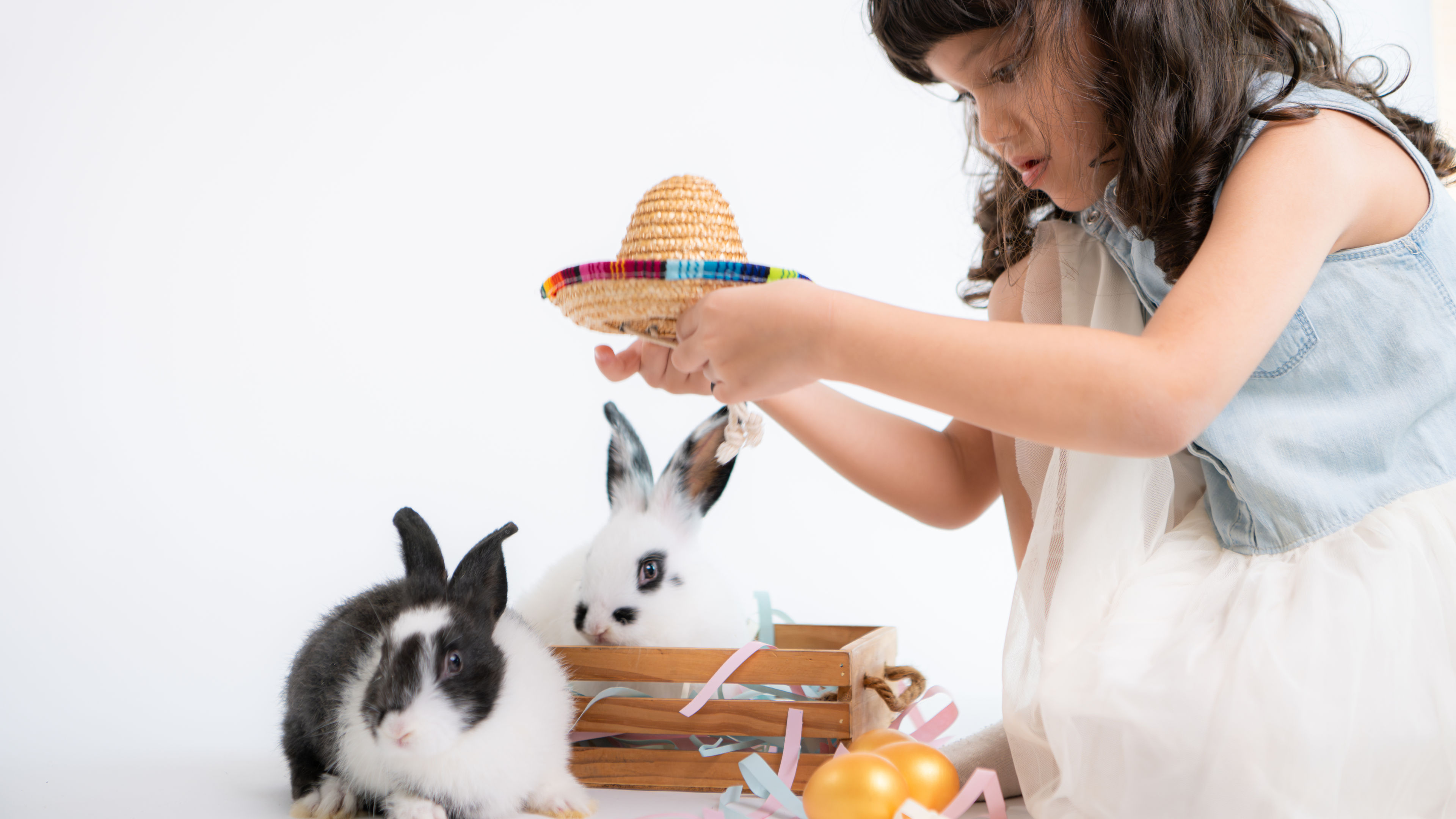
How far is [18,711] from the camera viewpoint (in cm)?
116

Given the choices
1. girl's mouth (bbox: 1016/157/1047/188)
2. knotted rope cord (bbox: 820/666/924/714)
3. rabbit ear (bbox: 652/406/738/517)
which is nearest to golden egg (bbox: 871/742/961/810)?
knotted rope cord (bbox: 820/666/924/714)

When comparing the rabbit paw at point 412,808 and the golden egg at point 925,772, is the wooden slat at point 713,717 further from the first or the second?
the rabbit paw at point 412,808

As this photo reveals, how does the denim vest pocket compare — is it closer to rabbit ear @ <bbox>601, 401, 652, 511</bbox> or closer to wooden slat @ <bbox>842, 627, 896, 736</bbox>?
wooden slat @ <bbox>842, 627, 896, 736</bbox>

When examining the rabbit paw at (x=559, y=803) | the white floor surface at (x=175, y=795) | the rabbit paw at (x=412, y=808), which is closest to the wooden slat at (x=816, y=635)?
the white floor surface at (x=175, y=795)

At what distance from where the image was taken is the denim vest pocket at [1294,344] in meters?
0.78

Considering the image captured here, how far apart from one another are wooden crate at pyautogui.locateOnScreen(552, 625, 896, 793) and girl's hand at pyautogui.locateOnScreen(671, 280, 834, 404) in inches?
12.3

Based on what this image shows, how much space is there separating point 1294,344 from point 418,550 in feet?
2.37

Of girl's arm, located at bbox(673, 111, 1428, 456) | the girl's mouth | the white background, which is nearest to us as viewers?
girl's arm, located at bbox(673, 111, 1428, 456)

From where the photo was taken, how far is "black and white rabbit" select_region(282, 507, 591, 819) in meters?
0.77

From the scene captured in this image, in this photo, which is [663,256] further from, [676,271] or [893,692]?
[893,692]

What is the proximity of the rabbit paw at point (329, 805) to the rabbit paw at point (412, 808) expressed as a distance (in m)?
0.05

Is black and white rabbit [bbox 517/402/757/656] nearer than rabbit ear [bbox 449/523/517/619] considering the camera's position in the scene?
No

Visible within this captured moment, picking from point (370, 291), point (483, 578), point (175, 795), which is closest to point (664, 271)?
point (483, 578)

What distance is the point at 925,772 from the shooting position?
0.79 meters
